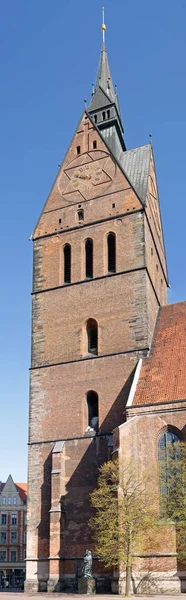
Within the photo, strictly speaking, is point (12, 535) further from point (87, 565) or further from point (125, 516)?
point (125, 516)

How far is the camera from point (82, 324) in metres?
29.1

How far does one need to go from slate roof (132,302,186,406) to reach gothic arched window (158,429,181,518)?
1.46m

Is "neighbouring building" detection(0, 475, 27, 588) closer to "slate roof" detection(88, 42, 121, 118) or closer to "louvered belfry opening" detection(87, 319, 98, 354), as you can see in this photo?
"louvered belfry opening" detection(87, 319, 98, 354)

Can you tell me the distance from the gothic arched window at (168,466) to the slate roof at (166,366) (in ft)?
4.80

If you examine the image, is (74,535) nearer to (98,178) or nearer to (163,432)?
(163,432)

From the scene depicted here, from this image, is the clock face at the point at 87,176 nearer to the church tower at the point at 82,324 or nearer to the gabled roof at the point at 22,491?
the church tower at the point at 82,324

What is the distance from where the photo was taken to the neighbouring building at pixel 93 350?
24.2 metres

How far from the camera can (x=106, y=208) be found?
31.1 meters

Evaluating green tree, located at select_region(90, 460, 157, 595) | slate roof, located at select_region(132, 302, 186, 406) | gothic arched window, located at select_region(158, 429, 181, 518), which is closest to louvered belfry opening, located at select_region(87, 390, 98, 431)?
slate roof, located at select_region(132, 302, 186, 406)

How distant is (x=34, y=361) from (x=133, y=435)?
786cm

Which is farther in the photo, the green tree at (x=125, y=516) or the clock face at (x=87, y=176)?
the clock face at (x=87, y=176)

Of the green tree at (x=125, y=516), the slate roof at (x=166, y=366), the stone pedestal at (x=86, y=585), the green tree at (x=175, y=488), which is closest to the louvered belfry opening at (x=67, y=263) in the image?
the slate roof at (x=166, y=366)

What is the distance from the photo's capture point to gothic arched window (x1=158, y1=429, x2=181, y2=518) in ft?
71.4

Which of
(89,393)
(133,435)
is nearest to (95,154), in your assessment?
(89,393)
